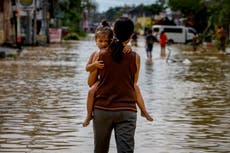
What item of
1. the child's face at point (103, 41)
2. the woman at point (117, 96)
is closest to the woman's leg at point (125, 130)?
the woman at point (117, 96)

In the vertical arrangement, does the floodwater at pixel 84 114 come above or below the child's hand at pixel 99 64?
below

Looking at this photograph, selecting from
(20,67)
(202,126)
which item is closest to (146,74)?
(20,67)

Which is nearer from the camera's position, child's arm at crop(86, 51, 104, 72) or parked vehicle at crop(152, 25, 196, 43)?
child's arm at crop(86, 51, 104, 72)

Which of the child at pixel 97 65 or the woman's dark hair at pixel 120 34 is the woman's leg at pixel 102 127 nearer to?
the child at pixel 97 65

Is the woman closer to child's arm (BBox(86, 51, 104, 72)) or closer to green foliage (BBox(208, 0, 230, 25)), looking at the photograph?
child's arm (BBox(86, 51, 104, 72))

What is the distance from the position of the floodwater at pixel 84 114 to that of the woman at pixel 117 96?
310 centimetres

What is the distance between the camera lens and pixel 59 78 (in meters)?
25.4

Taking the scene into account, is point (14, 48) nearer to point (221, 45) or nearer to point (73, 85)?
point (221, 45)

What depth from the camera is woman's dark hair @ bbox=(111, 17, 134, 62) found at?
7.70 metres

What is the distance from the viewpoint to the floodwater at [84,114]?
11488mm

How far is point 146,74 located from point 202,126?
46.2 ft

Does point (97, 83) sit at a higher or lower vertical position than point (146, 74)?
higher

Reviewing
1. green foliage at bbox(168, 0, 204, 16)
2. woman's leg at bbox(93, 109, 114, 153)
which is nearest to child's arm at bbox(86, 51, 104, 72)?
woman's leg at bbox(93, 109, 114, 153)

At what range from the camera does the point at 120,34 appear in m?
7.82
